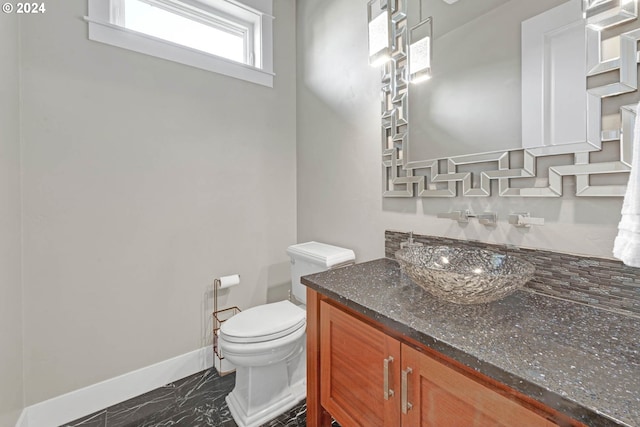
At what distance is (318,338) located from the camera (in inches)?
44.8

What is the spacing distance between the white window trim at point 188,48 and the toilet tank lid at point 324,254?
4.28ft

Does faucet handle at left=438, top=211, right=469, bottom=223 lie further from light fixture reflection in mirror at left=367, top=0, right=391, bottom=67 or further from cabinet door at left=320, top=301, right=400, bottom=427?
light fixture reflection in mirror at left=367, top=0, right=391, bottom=67

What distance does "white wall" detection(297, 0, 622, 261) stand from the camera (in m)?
0.97

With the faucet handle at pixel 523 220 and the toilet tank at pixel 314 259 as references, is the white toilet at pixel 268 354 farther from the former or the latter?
the faucet handle at pixel 523 220

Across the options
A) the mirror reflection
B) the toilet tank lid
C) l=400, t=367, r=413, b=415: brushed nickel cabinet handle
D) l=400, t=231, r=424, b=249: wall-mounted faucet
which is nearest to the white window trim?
the mirror reflection

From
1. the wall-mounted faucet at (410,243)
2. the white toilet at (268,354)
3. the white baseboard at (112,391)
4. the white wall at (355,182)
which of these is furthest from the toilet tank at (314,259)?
the white baseboard at (112,391)

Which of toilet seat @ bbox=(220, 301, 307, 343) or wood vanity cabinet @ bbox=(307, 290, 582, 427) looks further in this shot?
toilet seat @ bbox=(220, 301, 307, 343)

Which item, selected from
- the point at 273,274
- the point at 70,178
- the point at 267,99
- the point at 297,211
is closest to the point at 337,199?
the point at 297,211

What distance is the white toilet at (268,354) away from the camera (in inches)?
56.5

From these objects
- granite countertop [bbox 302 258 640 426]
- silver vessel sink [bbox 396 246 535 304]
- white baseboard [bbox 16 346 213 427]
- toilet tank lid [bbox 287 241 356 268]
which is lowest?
white baseboard [bbox 16 346 213 427]

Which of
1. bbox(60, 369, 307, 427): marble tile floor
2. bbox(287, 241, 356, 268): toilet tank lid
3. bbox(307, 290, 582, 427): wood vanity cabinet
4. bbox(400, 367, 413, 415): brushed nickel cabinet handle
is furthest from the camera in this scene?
bbox(287, 241, 356, 268): toilet tank lid

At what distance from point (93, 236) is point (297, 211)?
4.40 feet

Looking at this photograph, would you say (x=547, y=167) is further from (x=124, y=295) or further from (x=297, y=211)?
(x=124, y=295)

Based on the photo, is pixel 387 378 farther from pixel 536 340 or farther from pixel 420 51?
pixel 420 51
